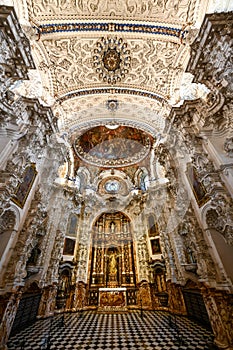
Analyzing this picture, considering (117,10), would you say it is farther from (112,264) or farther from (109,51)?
(112,264)

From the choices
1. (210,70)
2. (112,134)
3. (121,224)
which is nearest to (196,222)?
(210,70)

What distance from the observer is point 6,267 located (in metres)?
5.42

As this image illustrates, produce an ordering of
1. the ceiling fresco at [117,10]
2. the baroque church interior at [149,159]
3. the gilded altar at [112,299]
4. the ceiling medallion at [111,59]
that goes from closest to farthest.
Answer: the baroque church interior at [149,159], the ceiling fresco at [117,10], the ceiling medallion at [111,59], the gilded altar at [112,299]

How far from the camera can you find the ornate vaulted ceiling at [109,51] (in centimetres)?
646

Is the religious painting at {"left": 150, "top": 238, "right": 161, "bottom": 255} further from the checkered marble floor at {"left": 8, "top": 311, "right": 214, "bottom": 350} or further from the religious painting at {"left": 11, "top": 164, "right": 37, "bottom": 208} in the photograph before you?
the religious painting at {"left": 11, "top": 164, "right": 37, "bottom": 208}

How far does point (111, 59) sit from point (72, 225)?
38.4ft

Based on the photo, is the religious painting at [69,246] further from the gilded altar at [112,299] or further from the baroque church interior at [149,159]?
the gilded altar at [112,299]

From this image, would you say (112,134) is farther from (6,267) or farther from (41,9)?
(6,267)

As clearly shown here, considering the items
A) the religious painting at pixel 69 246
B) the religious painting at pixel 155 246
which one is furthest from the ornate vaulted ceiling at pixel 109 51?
the religious painting at pixel 155 246

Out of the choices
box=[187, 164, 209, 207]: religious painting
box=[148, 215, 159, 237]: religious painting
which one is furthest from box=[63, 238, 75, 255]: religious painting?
box=[187, 164, 209, 207]: religious painting

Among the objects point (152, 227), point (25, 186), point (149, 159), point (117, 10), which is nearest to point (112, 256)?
point (152, 227)

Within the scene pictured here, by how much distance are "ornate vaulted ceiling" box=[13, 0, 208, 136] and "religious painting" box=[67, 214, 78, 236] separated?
699cm

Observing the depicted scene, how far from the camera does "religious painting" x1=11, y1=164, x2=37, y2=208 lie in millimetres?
5965

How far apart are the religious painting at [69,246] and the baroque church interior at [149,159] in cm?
10
